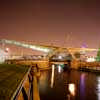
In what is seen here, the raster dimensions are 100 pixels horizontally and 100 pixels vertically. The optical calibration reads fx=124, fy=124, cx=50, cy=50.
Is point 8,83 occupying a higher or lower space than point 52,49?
lower

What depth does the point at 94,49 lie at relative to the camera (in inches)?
2447

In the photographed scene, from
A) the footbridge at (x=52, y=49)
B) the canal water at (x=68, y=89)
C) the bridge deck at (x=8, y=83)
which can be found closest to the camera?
the bridge deck at (x=8, y=83)

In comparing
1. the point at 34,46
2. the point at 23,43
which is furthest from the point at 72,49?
the point at 23,43

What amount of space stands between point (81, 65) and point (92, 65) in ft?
9.88

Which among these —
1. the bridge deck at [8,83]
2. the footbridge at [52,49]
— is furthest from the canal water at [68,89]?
the footbridge at [52,49]

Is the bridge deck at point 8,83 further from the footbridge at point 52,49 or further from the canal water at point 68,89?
the footbridge at point 52,49

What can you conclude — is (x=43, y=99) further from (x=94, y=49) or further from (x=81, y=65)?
(x=94, y=49)

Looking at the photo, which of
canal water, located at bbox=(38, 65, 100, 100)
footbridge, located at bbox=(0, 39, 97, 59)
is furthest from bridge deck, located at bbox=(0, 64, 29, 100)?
footbridge, located at bbox=(0, 39, 97, 59)

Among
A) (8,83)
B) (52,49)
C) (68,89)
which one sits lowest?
(68,89)

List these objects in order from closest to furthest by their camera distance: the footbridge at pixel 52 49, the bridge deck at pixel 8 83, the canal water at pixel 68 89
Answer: the bridge deck at pixel 8 83 < the canal water at pixel 68 89 < the footbridge at pixel 52 49

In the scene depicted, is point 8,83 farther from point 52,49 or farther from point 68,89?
point 52,49

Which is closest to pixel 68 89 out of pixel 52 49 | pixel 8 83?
pixel 8 83

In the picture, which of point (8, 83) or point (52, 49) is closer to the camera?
point (8, 83)

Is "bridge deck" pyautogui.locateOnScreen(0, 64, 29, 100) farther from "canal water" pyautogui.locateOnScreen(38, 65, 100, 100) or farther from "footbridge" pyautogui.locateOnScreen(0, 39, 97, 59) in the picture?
"footbridge" pyautogui.locateOnScreen(0, 39, 97, 59)
